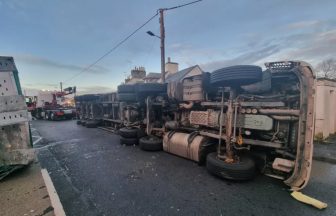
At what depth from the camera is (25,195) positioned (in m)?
2.89

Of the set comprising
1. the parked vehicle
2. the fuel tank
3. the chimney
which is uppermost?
the chimney

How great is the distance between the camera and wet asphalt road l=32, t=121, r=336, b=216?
2.58 meters

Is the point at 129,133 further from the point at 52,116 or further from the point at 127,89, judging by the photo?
the point at 52,116

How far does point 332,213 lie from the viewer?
2479 mm

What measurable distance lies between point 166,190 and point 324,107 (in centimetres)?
658

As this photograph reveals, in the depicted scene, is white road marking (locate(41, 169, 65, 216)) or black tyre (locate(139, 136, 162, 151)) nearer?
white road marking (locate(41, 169, 65, 216))

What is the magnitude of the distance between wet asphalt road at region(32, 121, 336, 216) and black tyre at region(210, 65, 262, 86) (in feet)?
6.28

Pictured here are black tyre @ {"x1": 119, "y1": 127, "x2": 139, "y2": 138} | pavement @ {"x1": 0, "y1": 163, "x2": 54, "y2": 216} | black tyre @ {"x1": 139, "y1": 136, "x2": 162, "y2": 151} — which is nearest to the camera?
pavement @ {"x1": 0, "y1": 163, "x2": 54, "y2": 216}

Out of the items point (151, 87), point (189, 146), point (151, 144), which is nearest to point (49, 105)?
point (151, 87)

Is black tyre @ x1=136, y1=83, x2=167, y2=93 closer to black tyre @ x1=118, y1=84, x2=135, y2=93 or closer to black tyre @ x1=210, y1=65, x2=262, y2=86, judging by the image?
black tyre @ x1=118, y1=84, x2=135, y2=93

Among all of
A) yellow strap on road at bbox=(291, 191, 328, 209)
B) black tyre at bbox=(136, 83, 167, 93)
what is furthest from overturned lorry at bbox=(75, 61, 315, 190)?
black tyre at bbox=(136, 83, 167, 93)

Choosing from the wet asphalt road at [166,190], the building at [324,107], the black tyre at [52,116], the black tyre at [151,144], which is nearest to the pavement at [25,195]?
the wet asphalt road at [166,190]

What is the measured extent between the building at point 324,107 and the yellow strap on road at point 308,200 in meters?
4.54

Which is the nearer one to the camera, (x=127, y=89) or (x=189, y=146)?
(x=189, y=146)
